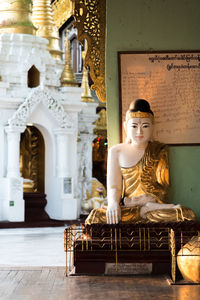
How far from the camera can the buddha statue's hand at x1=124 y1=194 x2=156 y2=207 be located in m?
6.75

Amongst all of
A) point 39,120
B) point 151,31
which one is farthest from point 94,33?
point 39,120

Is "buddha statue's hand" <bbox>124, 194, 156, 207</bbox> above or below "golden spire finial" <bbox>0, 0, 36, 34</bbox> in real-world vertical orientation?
below

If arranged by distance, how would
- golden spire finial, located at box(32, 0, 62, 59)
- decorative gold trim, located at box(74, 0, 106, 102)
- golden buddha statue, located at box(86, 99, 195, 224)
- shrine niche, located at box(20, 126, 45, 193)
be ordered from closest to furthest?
golden buddha statue, located at box(86, 99, 195, 224), decorative gold trim, located at box(74, 0, 106, 102), shrine niche, located at box(20, 126, 45, 193), golden spire finial, located at box(32, 0, 62, 59)

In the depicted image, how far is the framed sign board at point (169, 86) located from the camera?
691cm

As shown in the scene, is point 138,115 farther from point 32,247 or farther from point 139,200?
point 32,247

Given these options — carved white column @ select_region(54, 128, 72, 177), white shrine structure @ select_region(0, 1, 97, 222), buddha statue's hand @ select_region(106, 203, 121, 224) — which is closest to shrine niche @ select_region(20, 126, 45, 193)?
white shrine structure @ select_region(0, 1, 97, 222)

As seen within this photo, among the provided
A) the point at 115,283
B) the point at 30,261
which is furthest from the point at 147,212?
the point at 30,261

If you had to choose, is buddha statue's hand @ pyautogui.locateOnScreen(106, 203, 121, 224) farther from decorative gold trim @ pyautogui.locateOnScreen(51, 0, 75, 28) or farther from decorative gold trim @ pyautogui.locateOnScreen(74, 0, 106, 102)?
decorative gold trim @ pyautogui.locateOnScreen(51, 0, 75, 28)

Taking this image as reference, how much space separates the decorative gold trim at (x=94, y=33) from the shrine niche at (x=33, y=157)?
857 cm

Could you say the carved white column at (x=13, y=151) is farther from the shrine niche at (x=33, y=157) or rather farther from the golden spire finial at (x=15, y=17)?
the golden spire finial at (x=15, y=17)

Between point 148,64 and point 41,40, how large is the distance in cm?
890

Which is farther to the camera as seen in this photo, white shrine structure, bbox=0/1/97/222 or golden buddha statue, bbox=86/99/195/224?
white shrine structure, bbox=0/1/97/222

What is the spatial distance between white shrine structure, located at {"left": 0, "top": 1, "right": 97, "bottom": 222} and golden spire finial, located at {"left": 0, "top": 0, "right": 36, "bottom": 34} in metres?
0.28

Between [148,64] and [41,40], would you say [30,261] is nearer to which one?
[148,64]
